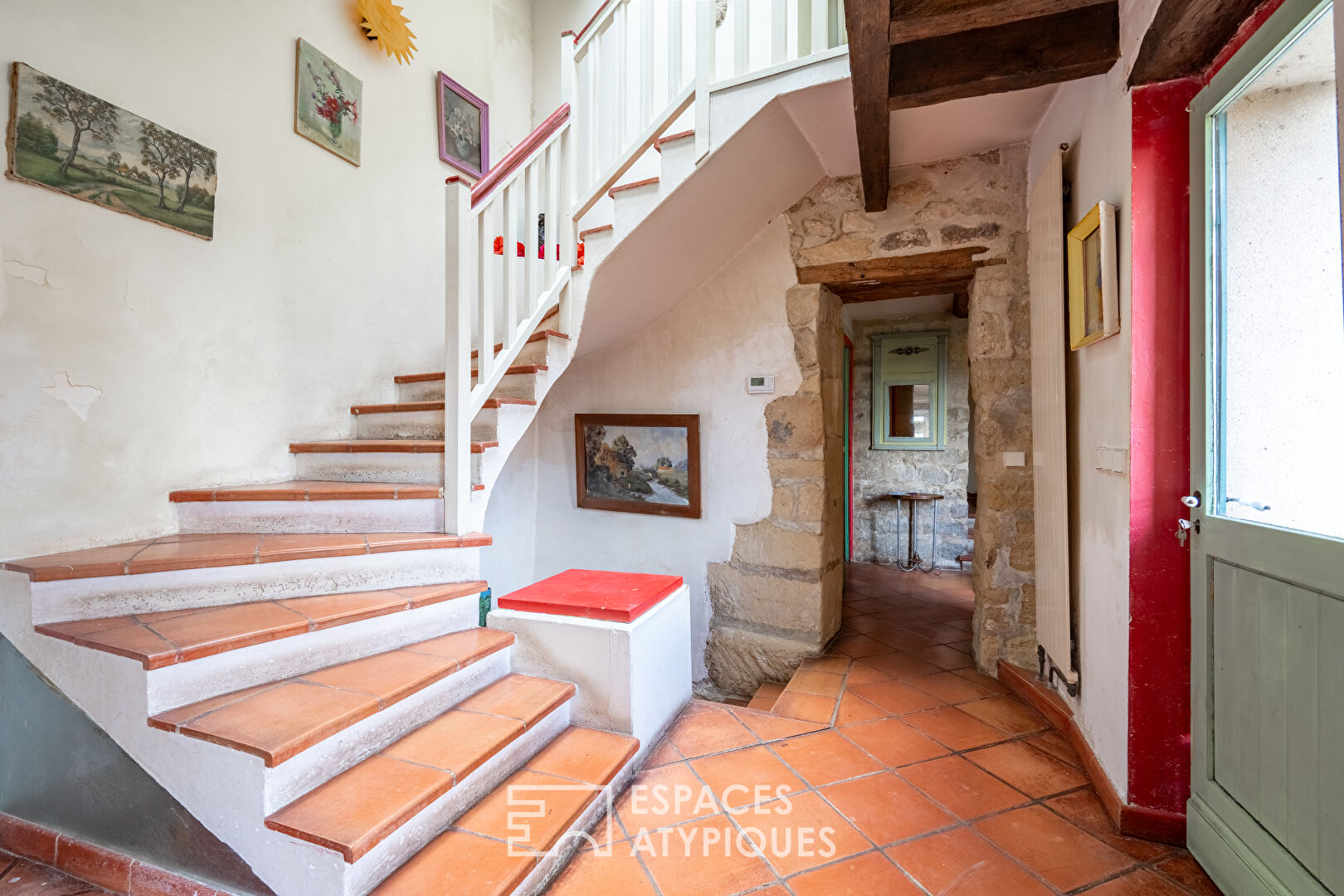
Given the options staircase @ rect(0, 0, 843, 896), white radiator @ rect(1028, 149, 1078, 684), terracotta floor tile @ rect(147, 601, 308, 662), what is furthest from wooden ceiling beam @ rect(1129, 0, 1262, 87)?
terracotta floor tile @ rect(147, 601, 308, 662)

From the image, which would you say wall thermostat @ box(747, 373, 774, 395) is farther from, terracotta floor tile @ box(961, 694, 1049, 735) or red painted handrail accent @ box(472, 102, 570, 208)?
terracotta floor tile @ box(961, 694, 1049, 735)

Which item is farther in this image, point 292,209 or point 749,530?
point 749,530

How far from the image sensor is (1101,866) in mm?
1412

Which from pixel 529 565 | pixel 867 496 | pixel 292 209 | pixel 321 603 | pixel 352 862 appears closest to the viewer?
pixel 352 862

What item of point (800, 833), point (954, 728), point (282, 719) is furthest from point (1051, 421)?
point (282, 719)

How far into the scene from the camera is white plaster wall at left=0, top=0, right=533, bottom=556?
5.84 ft

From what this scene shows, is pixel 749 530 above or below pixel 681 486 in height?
below

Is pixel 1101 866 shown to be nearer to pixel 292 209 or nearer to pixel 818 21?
pixel 818 21

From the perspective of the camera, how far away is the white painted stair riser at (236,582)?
1.54 metres

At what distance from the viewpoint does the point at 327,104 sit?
2725 mm

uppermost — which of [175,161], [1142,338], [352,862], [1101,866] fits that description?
[175,161]

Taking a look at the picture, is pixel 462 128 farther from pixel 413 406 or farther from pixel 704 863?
pixel 704 863

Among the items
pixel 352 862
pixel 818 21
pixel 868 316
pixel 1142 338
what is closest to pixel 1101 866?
pixel 1142 338

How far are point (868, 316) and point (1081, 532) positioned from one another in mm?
3857
